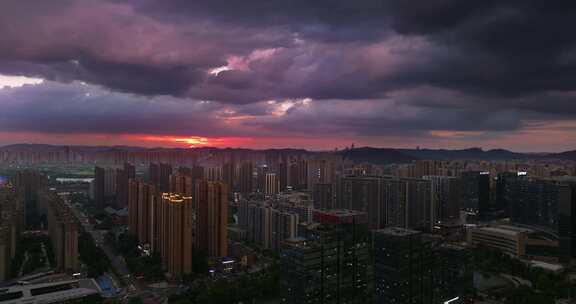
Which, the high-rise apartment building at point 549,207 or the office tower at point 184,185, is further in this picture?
the office tower at point 184,185

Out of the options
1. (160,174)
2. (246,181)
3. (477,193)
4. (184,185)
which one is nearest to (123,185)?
(160,174)

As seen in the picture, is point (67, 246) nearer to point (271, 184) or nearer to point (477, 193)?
point (271, 184)

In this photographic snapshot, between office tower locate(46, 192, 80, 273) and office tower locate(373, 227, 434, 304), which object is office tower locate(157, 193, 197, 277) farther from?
office tower locate(373, 227, 434, 304)

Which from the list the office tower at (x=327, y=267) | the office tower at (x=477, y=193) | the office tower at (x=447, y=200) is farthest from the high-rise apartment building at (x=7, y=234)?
the office tower at (x=477, y=193)

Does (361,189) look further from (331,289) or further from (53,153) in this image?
(53,153)

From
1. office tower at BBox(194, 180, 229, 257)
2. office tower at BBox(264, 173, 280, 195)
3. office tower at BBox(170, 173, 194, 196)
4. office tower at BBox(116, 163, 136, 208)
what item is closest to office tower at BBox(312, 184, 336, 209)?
office tower at BBox(264, 173, 280, 195)

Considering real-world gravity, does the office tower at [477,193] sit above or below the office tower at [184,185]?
below

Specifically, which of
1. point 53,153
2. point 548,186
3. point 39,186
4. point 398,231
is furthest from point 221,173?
point 398,231

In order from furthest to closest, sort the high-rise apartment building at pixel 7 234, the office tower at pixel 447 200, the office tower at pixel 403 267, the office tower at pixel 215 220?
the office tower at pixel 447 200 → the office tower at pixel 215 220 → the high-rise apartment building at pixel 7 234 → the office tower at pixel 403 267

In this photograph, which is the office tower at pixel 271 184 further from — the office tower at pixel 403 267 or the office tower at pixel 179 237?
the office tower at pixel 403 267
